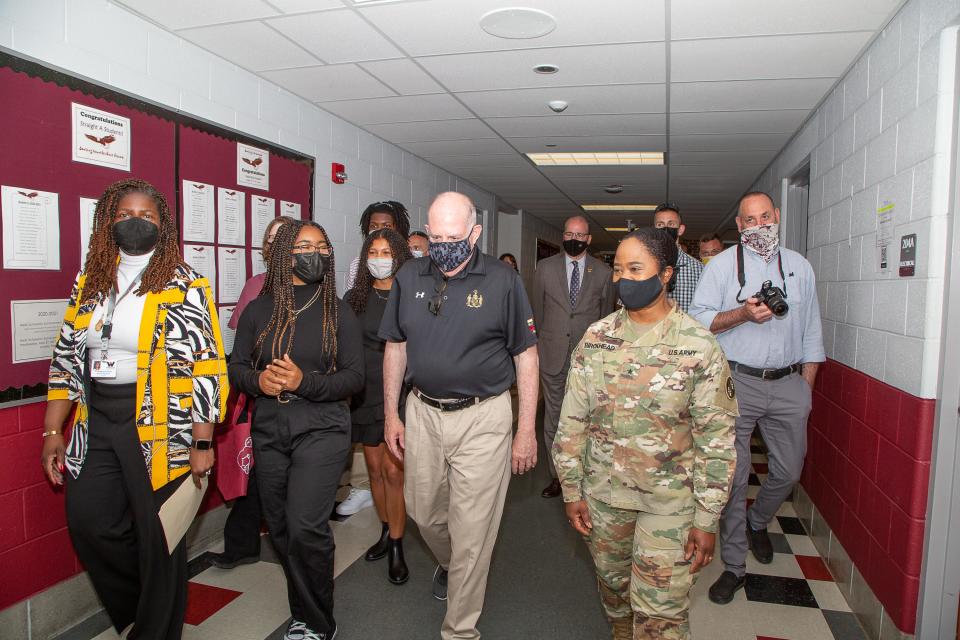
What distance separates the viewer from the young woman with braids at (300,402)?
2229 millimetres

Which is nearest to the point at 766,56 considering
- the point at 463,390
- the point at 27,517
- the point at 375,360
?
the point at 463,390

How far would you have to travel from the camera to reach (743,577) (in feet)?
9.21

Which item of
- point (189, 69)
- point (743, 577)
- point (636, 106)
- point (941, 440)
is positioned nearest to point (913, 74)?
point (941, 440)

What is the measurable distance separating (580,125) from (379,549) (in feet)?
11.0

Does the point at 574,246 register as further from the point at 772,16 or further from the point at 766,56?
the point at 772,16

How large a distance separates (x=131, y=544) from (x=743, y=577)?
2.54 meters

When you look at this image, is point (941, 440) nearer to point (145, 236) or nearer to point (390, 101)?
point (145, 236)

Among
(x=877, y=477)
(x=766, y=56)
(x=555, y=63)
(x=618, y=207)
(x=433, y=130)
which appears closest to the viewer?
(x=877, y=477)

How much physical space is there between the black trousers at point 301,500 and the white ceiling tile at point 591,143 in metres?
3.67

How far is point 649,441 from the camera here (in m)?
1.86

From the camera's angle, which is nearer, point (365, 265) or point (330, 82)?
point (365, 265)

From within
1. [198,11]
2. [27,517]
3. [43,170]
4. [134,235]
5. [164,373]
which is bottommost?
[27,517]

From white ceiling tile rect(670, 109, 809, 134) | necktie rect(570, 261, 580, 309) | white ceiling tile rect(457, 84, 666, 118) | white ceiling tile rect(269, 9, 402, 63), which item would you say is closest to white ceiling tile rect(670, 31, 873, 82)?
white ceiling tile rect(457, 84, 666, 118)

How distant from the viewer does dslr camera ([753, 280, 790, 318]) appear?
252 centimetres
